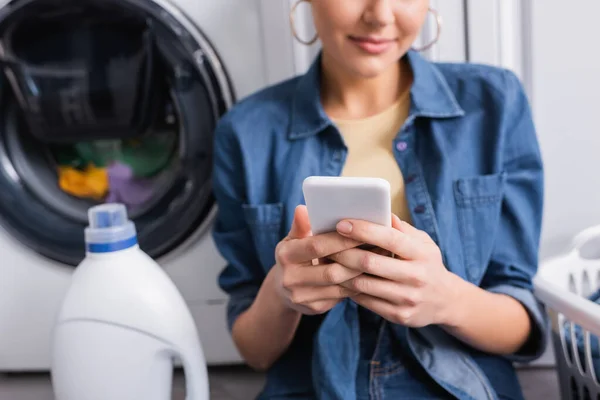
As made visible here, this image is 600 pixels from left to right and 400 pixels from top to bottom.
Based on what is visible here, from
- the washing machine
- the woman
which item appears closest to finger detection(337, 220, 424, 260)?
the woman

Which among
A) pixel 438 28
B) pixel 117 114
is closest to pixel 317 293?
pixel 438 28

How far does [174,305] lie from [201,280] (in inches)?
8.8

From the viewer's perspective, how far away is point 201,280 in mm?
1003

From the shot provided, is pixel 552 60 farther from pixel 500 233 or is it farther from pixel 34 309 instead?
pixel 34 309

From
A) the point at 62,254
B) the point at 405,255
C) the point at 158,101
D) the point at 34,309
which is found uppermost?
the point at 158,101

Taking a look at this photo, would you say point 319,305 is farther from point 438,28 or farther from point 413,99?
point 438,28

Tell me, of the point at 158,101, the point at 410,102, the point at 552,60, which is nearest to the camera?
the point at 410,102

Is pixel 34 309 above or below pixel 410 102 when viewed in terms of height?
below

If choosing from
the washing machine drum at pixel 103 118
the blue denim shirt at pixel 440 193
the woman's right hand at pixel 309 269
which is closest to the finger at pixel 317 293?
the woman's right hand at pixel 309 269

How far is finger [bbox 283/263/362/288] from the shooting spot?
562 mm

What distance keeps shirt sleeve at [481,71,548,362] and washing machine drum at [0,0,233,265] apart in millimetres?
439

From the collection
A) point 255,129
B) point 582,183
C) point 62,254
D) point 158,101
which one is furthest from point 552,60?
point 62,254

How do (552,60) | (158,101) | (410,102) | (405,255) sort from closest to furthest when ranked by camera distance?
1. (405,255)
2. (410,102)
3. (552,60)
4. (158,101)

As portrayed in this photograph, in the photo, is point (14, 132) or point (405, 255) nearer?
point (405, 255)
